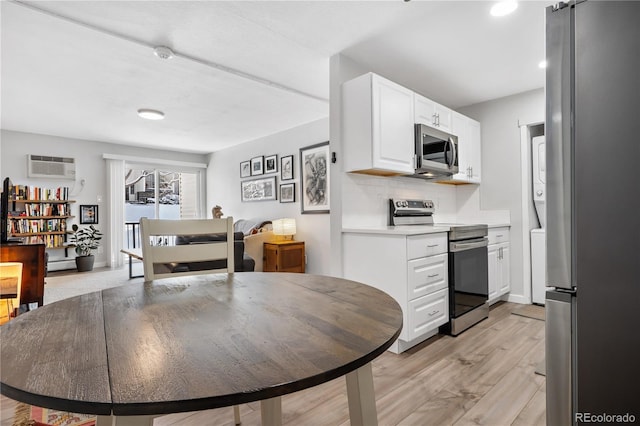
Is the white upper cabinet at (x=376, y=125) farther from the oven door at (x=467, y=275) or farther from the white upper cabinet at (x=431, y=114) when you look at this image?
the oven door at (x=467, y=275)

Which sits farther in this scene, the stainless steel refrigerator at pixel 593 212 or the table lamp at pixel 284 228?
the table lamp at pixel 284 228

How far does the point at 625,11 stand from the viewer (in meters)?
0.96

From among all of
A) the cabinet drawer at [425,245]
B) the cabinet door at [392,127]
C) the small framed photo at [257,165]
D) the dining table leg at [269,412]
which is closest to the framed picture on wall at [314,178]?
the small framed photo at [257,165]

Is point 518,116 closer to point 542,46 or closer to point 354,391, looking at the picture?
point 542,46

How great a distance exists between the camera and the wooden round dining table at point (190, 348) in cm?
51

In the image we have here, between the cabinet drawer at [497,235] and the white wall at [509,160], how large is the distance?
0.13 metres

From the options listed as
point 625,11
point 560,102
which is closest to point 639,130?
point 560,102

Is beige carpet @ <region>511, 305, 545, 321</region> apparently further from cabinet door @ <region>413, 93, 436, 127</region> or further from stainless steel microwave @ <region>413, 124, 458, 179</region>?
cabinet door @ <region>413, 93, 436, 127</region>

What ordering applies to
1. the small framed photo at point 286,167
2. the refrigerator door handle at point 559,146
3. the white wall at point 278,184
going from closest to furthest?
the refrigerator door handle at point 559,146, the white wall at point 278,184, the small framed photo at point 286,167

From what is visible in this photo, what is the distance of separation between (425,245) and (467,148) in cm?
182

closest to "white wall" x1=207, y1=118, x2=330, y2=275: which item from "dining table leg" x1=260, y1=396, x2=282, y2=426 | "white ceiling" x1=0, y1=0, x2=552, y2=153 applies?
"white ceiling" x1=0, y1=0, x2=552, y2=153

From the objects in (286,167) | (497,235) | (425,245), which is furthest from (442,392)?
(286,167)

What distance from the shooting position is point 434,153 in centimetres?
321

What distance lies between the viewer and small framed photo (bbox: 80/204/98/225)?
243 inches
